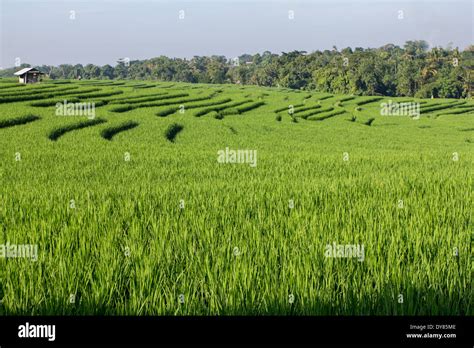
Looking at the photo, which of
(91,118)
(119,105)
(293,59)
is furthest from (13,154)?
(293,59)

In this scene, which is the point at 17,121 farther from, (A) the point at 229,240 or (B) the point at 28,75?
(B) the point at 28,75

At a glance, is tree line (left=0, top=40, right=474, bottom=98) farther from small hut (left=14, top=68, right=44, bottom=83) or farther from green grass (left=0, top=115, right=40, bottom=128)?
green grass (left=0, top=115, right=40, bottom=128)

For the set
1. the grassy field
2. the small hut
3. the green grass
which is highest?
the small hut

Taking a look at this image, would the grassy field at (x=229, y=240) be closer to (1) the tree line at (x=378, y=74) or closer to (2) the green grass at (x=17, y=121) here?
(2) the green grass at (x=17, y=121)

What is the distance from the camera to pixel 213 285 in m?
3.49

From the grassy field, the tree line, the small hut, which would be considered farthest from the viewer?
the tree line

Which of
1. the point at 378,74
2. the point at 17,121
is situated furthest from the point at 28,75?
the point at 378,74

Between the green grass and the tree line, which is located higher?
the tree line

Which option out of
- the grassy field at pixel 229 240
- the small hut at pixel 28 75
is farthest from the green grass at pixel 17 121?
the small hut at pixel 28 75

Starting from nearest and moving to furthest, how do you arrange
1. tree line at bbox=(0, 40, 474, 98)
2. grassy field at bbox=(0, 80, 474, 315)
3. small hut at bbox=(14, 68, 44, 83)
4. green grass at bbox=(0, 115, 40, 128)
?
1. grassy field at bbox=(0, 80, 474, 315)
2. green grass at bbox=(0, 115, 40, 128)
3. small hut at bbox=(14, 68, 44, 83)
4. tree line at bbox=(0, 40, 474, 98)

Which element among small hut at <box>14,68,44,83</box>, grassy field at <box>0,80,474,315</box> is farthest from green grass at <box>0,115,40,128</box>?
small hut at <box>14,68,44,83</box>

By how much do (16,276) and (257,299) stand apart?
182 centimetres

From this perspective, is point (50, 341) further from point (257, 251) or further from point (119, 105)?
point (119, 105)

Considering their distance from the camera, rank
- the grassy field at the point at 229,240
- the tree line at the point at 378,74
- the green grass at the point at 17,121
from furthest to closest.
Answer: the tree line at the point at 378,74
the green grass at the point at 17,121
the grassy field at the point at 229,240
